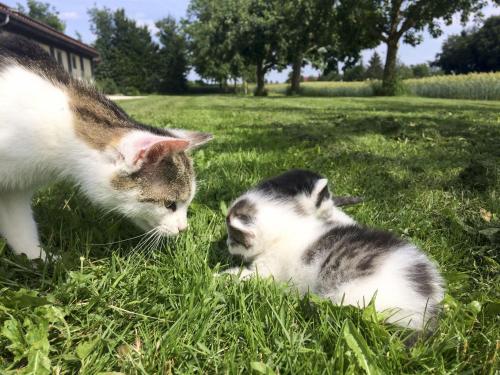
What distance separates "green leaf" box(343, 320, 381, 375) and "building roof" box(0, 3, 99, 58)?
57.4 ft

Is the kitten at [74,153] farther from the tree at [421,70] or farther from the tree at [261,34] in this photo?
the tree at [421,70]

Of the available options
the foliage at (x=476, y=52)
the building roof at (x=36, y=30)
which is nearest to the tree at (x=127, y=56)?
the building roof at (x=36, y=30)

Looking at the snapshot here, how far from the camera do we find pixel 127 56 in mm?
60156

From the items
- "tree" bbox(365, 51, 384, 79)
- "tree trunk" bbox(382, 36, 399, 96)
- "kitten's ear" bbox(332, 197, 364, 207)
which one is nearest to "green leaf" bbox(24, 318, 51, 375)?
"kitten's ear" bbox(332, 197, 364, 207)

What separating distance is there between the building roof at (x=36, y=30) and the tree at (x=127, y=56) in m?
20.8

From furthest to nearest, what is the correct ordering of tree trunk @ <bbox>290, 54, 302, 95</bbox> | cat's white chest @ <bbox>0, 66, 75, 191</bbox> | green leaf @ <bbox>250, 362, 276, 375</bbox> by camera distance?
tree trunk @ <bbox>290, 54, 302, 95</bbox> < cat's white chest @ <bbox>0, 66, 75, 191</bbox> < green leaf @ <bbox>250, 362, 276, 375</bbox>

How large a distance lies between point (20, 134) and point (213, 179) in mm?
2034

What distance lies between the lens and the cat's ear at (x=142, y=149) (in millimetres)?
2119

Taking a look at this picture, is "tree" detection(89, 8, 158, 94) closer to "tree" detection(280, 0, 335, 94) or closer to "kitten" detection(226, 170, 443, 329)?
"tree" detection(280, 0, 335, 94)

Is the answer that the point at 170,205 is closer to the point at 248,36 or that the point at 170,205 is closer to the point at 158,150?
the point at 158,150

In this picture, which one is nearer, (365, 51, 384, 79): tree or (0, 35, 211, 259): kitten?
(0, 35, 211, 259): kitten

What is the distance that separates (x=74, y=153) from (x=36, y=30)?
25.5 m

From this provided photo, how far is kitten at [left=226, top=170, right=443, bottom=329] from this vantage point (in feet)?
5.99

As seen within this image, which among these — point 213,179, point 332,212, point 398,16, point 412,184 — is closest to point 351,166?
point 412,184
